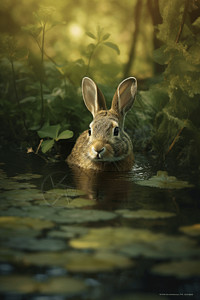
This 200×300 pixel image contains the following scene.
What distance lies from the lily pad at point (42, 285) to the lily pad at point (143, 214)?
38.5 inches

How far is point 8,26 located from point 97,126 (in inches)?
294

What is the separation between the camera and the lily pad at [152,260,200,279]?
2.04 m

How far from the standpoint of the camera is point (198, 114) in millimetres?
4797

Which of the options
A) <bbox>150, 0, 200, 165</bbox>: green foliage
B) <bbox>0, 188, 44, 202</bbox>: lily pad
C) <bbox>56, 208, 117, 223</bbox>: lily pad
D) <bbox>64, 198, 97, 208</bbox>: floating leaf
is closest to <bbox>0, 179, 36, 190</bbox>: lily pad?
<bbox>0, 188, 44, 202</bbox>: lily pad

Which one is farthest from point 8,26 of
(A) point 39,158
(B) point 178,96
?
(B) point 178,96

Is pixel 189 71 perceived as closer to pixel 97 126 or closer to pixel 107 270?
pixel 97 126

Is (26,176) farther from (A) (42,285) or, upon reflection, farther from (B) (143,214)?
(A) (42,285)

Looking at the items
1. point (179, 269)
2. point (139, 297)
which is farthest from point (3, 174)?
point (139, 297)

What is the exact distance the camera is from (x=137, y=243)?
2391 mm

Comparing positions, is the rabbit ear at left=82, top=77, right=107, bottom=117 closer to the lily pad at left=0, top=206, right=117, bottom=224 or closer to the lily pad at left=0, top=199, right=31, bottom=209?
the lily pad at left=0, top=199, right=31, bottom=209

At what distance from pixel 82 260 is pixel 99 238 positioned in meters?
0.30

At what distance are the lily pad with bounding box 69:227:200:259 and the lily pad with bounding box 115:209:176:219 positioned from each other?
0.94ft

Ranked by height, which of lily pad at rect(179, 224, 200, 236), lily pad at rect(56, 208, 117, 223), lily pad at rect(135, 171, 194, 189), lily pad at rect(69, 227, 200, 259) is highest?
lily pad at rect(69, 227, 200, 259)

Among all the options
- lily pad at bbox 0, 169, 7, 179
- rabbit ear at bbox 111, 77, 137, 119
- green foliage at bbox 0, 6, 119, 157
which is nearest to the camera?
lily pad at bbox 0, 169, 7, 179
